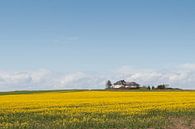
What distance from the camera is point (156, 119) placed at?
87.7 ft

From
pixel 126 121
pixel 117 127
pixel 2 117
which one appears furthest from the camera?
pixel 2 117

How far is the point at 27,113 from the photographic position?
29891mm

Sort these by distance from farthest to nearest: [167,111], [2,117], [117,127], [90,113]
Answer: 1. [167,111]
2. [90,113]
3. [2,117]
4. [117,127]

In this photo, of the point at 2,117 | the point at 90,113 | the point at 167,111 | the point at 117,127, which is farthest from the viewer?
the point at 167,111

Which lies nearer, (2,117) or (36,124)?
(36,124)

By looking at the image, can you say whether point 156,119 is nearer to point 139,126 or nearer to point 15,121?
point 139,126

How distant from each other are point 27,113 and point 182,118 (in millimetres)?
9417

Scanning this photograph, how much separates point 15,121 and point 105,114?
566cm

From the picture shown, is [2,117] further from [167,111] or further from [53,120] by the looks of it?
[167,111]

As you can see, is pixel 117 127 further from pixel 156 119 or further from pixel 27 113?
pixel 27 113

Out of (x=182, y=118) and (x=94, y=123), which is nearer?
(x=94, y=123)

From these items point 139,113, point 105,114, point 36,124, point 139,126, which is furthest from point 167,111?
point 36,124

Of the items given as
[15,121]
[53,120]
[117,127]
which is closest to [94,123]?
[117,127]

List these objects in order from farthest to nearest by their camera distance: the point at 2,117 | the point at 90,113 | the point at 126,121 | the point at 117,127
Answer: the point at 90,113 < the point at 2,117 < the point at 126,121 < the point at 117,127
